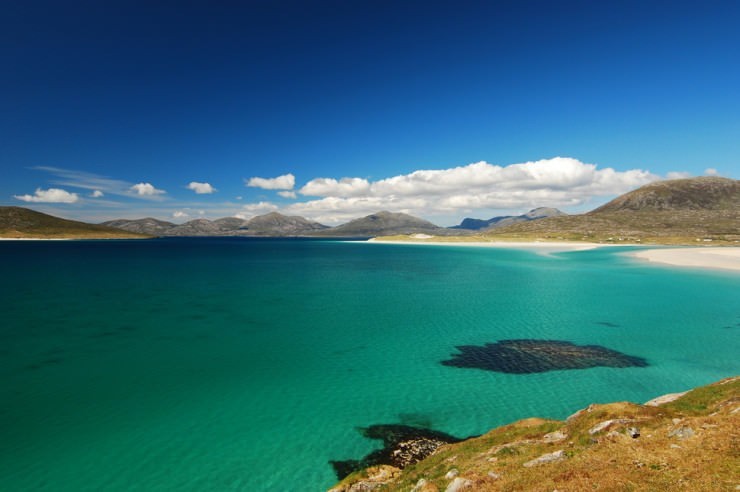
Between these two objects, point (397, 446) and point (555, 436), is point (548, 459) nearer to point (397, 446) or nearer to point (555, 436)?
point (555, 436)

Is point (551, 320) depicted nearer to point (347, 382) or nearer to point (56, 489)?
point (347, 382)

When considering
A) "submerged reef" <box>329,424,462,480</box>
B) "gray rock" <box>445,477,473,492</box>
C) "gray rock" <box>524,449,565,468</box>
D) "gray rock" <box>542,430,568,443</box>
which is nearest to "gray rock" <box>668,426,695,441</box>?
"gray rock" <box>542,430,568,443</box>

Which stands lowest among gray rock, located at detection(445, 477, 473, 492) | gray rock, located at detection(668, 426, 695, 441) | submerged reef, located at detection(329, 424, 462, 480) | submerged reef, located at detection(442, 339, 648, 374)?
submerged reef, located at detection(442, 339, 648, 374)

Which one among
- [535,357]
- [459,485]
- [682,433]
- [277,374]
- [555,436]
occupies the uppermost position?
[682,433]

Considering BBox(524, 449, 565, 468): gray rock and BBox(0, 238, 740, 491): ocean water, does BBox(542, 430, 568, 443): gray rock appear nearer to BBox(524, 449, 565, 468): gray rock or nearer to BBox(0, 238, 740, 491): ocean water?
BBox(524, 449, 565, 468): gray rock

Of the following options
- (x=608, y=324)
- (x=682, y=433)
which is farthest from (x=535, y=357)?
(x=682, y=433)

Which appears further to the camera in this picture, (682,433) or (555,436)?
(555,436)

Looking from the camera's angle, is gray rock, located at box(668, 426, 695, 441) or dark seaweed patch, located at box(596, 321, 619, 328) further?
dark seaweed patch, located at box(596, 321, 619, 328)
